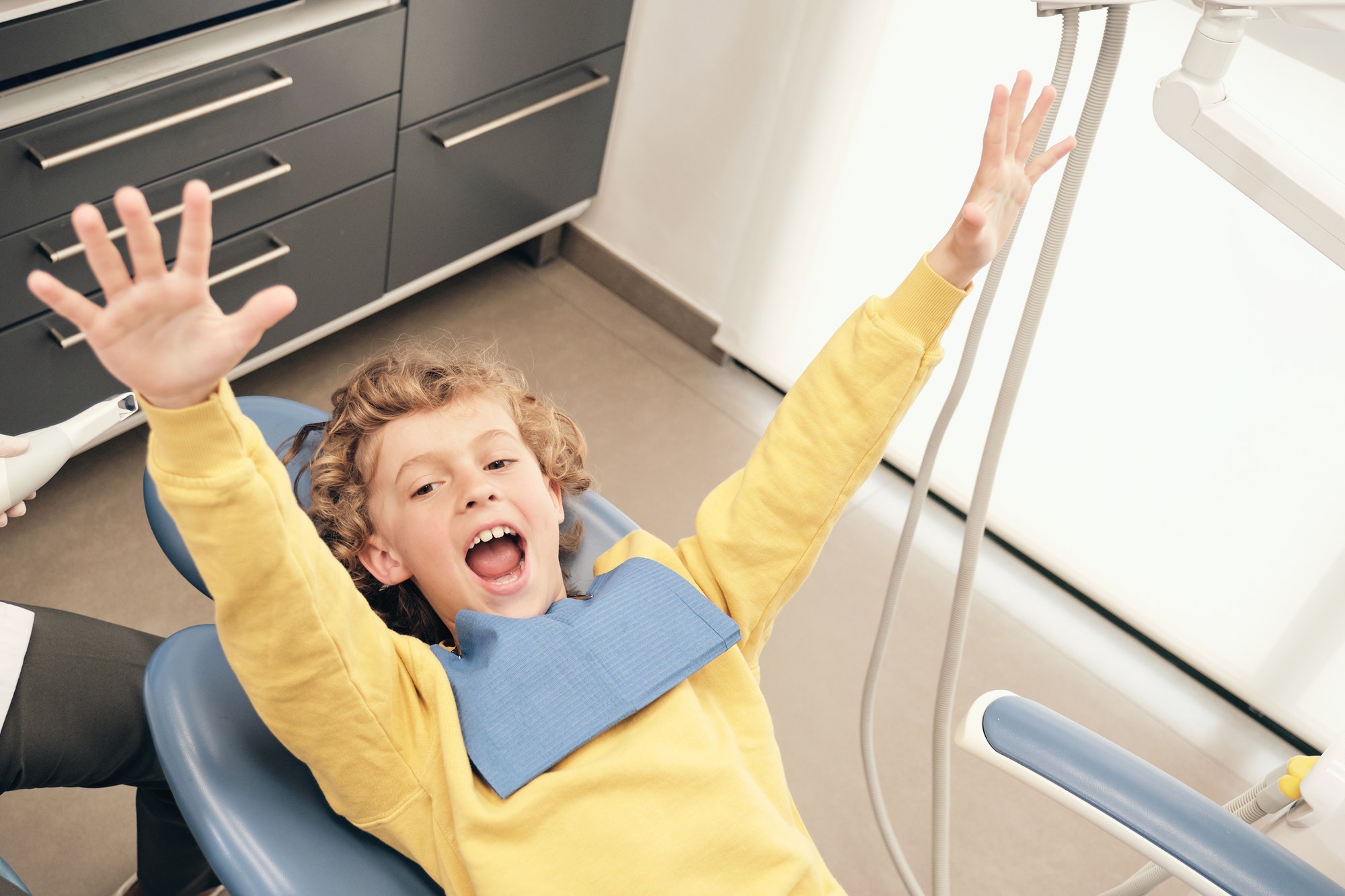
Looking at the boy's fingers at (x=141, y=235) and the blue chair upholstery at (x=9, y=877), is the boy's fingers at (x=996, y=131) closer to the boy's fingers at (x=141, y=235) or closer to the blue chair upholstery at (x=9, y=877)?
the boy's fingers at (x=141, y=235)

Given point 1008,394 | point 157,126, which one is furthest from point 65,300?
point 157,126

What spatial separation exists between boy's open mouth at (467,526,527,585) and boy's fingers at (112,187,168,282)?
1.86 ft

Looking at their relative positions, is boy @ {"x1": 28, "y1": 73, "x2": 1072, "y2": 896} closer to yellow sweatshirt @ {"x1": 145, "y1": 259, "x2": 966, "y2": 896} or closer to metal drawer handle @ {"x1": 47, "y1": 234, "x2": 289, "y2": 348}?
yellow sweatshirt @ {"x1": 145, "y1": 259, "x2": 966, "y2": 896}

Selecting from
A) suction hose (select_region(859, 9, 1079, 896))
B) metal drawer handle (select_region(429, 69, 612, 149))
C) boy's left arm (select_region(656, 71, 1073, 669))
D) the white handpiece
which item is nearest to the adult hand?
the white handpiece

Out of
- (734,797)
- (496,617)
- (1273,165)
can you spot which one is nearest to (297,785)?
(496,617)

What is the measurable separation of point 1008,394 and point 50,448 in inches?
37.3

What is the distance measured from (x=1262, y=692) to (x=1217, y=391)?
0.56 metres

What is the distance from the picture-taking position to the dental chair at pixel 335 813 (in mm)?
917

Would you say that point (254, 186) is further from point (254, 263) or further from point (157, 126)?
point (157, 126)

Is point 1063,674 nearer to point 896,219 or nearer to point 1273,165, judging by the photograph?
point 896,219

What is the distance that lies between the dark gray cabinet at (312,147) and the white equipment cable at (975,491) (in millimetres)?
1112

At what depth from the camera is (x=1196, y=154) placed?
3.11ft

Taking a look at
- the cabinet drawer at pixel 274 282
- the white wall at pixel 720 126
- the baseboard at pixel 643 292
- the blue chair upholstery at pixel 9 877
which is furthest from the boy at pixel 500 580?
the baseboard at pixel 643 292

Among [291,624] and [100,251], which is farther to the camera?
[291,624]
